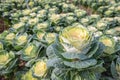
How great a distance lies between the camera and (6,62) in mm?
1549

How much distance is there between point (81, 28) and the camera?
1078mm

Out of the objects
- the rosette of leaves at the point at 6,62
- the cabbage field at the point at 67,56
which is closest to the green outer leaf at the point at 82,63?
the cabbage field at the point at 67,56

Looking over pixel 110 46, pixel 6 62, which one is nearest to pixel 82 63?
pixel 110 46

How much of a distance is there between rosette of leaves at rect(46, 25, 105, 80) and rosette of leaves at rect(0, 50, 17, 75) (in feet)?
1.68

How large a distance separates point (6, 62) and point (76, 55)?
0.66 meters

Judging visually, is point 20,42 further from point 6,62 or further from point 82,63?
point 82,63

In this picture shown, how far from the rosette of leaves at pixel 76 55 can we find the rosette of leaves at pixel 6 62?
51 centimetres

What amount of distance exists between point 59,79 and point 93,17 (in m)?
1.71

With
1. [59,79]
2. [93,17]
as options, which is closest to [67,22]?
[93,17]

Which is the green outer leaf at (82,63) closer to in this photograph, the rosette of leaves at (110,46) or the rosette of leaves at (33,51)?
the rosette of leaves at (110,46)

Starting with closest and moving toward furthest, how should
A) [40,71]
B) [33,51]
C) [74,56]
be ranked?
[74,56]
[40,71]
[33,51]

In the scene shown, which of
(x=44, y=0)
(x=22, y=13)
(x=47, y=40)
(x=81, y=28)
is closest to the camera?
(x=81, y=28)

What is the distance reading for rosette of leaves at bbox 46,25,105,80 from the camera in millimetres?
1035

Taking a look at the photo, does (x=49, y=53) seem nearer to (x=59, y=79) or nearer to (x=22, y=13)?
(x=59, y=79)
